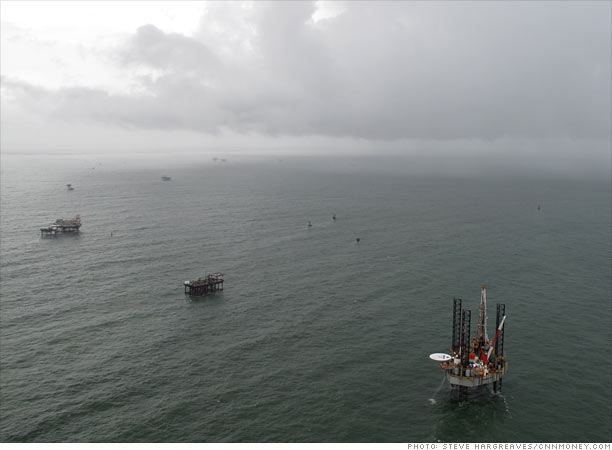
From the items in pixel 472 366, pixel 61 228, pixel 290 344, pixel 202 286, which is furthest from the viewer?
pixel 61 228

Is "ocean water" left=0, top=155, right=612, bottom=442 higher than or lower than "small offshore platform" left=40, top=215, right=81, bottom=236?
lower

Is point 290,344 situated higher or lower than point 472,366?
lower

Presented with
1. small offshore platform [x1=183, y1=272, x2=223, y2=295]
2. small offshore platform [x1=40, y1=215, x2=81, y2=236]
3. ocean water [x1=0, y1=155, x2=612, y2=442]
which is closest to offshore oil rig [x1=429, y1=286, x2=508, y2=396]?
ocean water [x1=0, y1=155, x2=612, y2=442]

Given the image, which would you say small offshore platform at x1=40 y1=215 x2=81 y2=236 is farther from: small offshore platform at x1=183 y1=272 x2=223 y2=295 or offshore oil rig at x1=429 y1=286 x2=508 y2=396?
offshore oil rig at x1=429 y1=286 x2=508 y2=396

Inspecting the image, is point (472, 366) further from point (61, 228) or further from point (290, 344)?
point (61, 228)

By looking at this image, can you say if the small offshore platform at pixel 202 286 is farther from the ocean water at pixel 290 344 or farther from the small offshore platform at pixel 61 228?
the small offshore platform at pixel 61 228

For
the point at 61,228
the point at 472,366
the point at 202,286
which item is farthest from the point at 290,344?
the point at 61,228

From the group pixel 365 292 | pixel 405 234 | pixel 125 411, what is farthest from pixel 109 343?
pixel 405 234

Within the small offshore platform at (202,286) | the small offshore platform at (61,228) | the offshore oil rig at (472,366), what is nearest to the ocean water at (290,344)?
the offshore oil rig at (472,366)

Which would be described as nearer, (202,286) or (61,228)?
(202,286)
